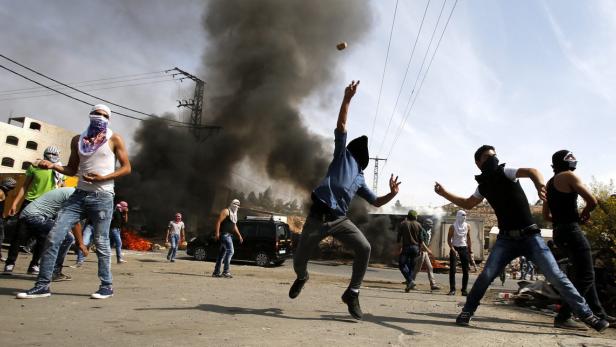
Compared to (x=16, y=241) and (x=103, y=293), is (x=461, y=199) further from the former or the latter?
(x=16, y=241)

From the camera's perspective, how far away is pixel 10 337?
8.52 feet

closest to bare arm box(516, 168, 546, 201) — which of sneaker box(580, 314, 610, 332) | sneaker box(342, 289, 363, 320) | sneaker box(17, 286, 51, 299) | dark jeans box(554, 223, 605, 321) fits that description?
dark jeans box(554, 223, 605, 321)

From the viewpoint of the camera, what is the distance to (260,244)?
51.2 ft

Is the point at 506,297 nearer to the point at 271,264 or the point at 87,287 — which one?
the point at 87,287

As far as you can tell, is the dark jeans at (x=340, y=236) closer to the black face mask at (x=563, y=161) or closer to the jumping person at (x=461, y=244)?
the black face mask at (x=563, y=161)

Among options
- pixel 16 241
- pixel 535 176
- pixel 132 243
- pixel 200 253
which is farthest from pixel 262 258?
pixel 535 176

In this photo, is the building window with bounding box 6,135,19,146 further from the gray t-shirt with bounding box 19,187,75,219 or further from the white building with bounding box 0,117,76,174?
the gray t-shirt with bounding box 19,187,75,219

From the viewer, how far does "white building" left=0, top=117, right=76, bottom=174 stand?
4284 cm

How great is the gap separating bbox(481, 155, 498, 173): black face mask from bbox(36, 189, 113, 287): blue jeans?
350 cm

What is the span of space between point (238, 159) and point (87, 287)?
2963 cm

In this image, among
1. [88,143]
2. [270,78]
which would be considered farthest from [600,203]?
[270,78]

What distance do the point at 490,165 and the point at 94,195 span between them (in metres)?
3.63

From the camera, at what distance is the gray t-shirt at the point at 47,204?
5246 mm

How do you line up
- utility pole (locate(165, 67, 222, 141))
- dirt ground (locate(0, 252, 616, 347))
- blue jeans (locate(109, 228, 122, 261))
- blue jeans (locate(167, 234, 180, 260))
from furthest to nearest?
utility pole (locate(165, 67, 222, 141)) < blue jeans (locate(167, 234, 180, 260)) < blue jeans (locate(109, 228, 122, 261)) < dirt ground (locate(0, 252, 616, 347))
